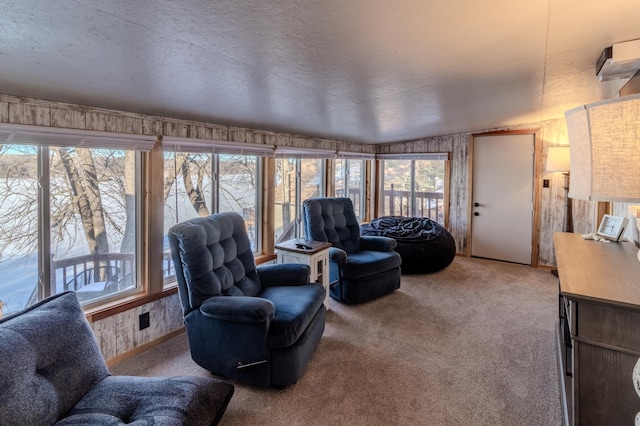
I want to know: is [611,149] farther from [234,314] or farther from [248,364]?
[248,364]

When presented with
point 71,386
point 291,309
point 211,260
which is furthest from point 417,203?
point 71,386

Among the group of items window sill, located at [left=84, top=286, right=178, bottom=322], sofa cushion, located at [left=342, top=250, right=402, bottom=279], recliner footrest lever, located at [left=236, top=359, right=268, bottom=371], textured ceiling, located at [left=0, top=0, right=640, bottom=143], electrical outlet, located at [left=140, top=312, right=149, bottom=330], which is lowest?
recliner footrest lever, located at [left=236, top=359, right=268, bottom=371]

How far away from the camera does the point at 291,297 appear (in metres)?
2.57

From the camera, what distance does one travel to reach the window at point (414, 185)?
6008mm

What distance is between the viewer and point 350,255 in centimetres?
403

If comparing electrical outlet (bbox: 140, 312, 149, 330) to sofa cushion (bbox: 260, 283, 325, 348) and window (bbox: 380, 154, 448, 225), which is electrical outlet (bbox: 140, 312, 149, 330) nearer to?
sofa cushion (bbox: 260, 283, 325, 348)

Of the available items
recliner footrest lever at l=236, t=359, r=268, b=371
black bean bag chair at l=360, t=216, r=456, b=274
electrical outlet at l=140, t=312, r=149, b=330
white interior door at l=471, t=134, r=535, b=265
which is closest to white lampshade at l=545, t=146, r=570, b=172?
white interior door at l=471, t=134, r=535, b=265

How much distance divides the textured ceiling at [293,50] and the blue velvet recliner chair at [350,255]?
5.03ft

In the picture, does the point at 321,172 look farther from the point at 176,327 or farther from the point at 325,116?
the point at 176,327

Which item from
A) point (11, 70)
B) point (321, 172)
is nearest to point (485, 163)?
point (321, 172)

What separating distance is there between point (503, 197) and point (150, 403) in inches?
210

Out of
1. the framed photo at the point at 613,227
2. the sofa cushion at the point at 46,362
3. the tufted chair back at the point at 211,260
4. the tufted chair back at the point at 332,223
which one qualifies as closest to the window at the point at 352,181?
the tufted chair back at the point at 332,223

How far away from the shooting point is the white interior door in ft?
16.9

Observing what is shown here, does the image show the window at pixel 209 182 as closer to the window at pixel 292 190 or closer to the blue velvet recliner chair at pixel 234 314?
the window at pixel 292 190
